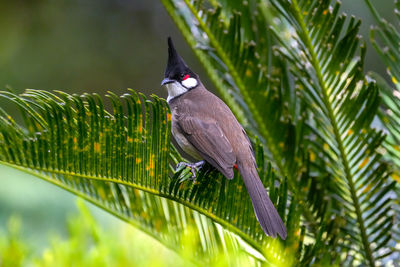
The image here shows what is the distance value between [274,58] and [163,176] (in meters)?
1.06

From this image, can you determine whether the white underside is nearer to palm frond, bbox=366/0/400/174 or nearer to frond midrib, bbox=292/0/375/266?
frond midrib, bbox=292/0/375/266

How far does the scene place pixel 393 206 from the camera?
2586 millimetres

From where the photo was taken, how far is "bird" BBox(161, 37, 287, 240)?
2.09 meters

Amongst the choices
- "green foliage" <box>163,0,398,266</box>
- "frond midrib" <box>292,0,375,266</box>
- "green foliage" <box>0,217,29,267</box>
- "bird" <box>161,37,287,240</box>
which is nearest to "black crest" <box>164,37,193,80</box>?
"bird" <box>161,37,287,240</box>

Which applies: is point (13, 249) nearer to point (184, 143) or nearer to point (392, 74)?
point (184, 143)

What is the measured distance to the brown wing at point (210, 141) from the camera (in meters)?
2.25

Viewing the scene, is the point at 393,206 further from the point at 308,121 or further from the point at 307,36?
the point at 307,36

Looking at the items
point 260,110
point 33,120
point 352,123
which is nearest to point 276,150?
point 260,110

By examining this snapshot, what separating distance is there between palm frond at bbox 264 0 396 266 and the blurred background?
438 cm

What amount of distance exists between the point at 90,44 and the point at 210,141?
6.06 metres

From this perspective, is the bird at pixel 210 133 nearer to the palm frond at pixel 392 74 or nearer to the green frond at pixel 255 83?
→ the green frond at pixel 255 83

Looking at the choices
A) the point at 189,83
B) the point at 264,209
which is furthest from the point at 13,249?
the point at 189,83

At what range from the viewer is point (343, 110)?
2369mm

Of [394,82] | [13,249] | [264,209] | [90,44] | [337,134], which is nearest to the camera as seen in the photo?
[13,249]
